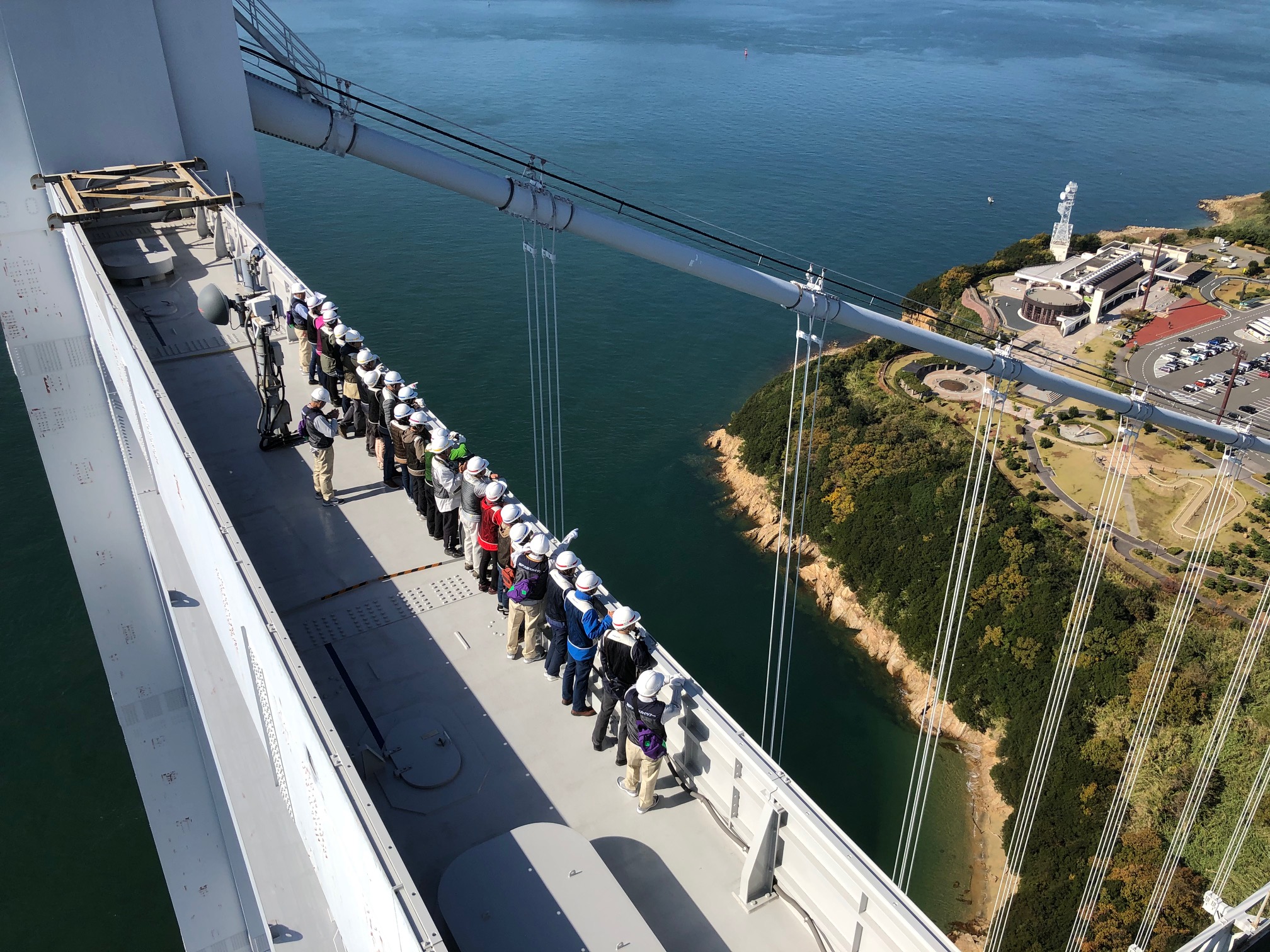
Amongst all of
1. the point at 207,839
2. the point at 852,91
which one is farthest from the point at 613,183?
the point at 207,839

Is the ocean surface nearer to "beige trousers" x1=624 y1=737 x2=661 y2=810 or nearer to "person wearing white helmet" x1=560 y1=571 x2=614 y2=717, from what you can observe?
"person wearing white helmet" x1=560 y1=571 x2=614 y2=717

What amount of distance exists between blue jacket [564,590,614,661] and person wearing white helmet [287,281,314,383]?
7.56 m

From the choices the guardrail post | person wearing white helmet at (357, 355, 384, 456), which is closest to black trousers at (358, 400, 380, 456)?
person wearing white helmet at (357, 355, 384, 456)

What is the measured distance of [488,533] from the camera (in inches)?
404

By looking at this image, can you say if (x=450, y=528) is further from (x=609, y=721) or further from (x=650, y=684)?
(x=650, y=684)

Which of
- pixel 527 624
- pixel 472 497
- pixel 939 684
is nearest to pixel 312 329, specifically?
pixel 472 497

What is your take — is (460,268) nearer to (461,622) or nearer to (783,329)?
(783,329)

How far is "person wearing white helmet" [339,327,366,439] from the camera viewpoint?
1327 cm

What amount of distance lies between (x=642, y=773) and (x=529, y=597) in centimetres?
218

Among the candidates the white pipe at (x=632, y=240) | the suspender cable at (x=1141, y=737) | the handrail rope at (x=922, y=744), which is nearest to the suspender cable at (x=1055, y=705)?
the suspender cable at (x=1141, y=737)

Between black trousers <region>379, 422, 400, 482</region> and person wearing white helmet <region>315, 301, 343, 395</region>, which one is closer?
black trousers <region>379, 422, 400, 482</region>

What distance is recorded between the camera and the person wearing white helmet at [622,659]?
816 centimetres

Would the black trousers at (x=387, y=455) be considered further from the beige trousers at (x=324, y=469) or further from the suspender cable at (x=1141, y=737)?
the suspender cable at (x=1141, y=737)

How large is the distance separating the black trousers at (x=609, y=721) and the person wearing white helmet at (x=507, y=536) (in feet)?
6.16
